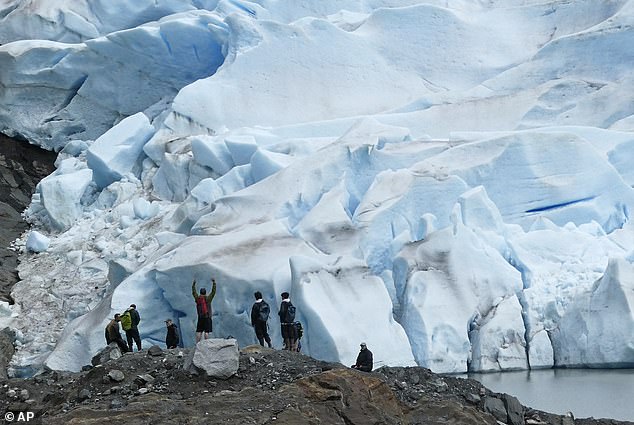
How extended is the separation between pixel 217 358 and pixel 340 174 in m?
6.07

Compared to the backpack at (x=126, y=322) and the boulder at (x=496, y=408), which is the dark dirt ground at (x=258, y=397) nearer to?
the boulder at (x=496, y=408)

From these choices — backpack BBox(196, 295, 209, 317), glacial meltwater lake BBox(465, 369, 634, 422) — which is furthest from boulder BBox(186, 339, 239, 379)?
glacial meltwater lake BBox(465, 369, 634, 422)

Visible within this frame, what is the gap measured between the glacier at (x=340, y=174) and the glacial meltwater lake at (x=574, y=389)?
264mm

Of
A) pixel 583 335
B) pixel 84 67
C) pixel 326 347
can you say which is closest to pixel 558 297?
pixel 583 335

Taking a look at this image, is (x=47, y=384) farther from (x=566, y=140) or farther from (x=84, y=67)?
(x=84, y=67)

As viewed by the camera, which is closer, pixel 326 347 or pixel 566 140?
pixel 326 347

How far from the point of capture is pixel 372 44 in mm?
15414

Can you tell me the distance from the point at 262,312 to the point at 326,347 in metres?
1.65

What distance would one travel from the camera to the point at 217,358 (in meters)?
6.19

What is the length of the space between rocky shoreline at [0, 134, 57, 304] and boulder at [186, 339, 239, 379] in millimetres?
8542

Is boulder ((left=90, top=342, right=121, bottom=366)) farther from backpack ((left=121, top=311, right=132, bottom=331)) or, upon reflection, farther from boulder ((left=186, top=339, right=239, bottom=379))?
boulder ((left=186, top=339, right=239, bottom=379))

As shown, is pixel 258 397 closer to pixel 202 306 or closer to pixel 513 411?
pixel 513 411

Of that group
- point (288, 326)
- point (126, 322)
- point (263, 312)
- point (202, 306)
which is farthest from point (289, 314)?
point (126, 322)

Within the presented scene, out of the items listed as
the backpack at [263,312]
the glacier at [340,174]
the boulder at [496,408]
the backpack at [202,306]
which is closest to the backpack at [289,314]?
the backpack at [263,312]
